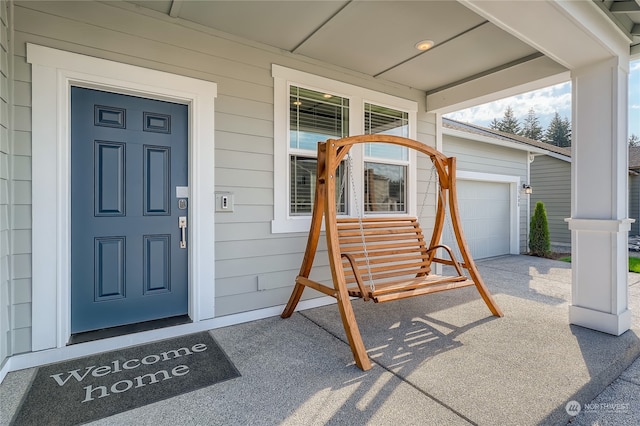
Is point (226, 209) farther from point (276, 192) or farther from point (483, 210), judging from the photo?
point (483, 210)

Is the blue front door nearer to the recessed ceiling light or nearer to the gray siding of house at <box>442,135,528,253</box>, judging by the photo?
the recessed ceiling light

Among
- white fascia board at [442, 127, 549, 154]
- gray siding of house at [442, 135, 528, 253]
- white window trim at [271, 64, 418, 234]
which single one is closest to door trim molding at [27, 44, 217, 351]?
white window trim at [271, 64, 418, 234]

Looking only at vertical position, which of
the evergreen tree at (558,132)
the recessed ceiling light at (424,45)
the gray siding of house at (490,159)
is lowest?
the gray siding of house at (490,159)

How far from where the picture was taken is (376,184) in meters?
4.04

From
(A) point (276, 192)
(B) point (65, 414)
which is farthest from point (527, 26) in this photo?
(B) point (65, 414)

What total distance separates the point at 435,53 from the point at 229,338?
3320 mm

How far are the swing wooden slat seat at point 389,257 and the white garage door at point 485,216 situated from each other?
3.76m

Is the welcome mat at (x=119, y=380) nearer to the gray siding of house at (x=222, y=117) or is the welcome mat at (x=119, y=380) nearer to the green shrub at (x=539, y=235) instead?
the gray siding of house at (x=222, y=117)

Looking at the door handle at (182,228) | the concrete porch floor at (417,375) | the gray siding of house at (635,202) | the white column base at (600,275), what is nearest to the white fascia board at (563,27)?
the white column base at (600,275)

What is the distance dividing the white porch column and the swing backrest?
1342 mm

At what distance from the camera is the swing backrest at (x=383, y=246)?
3.05 meters

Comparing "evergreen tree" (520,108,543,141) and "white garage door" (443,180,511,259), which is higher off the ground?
"evergreen tree" (520,108,543,141)

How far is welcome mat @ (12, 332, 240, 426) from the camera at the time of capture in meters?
1.78

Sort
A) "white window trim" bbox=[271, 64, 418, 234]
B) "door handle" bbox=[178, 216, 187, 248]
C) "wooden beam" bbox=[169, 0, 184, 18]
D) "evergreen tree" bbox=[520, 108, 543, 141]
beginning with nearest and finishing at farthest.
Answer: "wooden beam" bbox=[169, 0, 184, 18]
"door handle" bbox=[178, 216, 187, 248]
"white window trim" bbox=[271, 64, 418, 234]
"evergreen tree" bbox=[520, 108, 543, 141]
